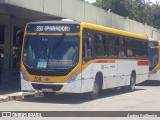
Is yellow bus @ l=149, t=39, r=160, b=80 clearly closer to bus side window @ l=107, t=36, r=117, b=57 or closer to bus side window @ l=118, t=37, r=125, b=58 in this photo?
bus side window @ l=118, t=37, r=125, b=58

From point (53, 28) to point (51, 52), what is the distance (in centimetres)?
94

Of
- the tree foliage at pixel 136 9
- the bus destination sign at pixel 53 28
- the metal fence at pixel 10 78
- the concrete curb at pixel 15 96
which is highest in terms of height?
the tree foliage at pixel 136 9

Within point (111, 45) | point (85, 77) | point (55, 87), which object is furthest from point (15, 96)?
point (111, 45)

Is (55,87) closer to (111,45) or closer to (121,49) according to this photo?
(111,45)

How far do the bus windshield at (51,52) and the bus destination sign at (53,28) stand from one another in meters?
0.25

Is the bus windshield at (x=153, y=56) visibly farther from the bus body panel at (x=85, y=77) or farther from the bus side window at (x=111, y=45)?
the bus side window at (x=111, y=45)

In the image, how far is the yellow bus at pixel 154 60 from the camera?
2770cm

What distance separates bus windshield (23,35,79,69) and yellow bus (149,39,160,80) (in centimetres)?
1266

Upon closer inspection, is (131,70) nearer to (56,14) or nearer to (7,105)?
(56,14)

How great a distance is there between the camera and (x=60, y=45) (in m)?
16.1

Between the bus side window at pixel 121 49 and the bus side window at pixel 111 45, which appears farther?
the bus side window at pixel 121 49

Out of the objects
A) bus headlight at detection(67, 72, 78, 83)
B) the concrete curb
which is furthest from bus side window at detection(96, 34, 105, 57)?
the concrete curb

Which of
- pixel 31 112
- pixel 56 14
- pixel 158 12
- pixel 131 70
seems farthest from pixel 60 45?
pixel 158 12

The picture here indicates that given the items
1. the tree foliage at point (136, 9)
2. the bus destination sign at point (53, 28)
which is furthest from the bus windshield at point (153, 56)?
the tree foliage at point (136, 9)
